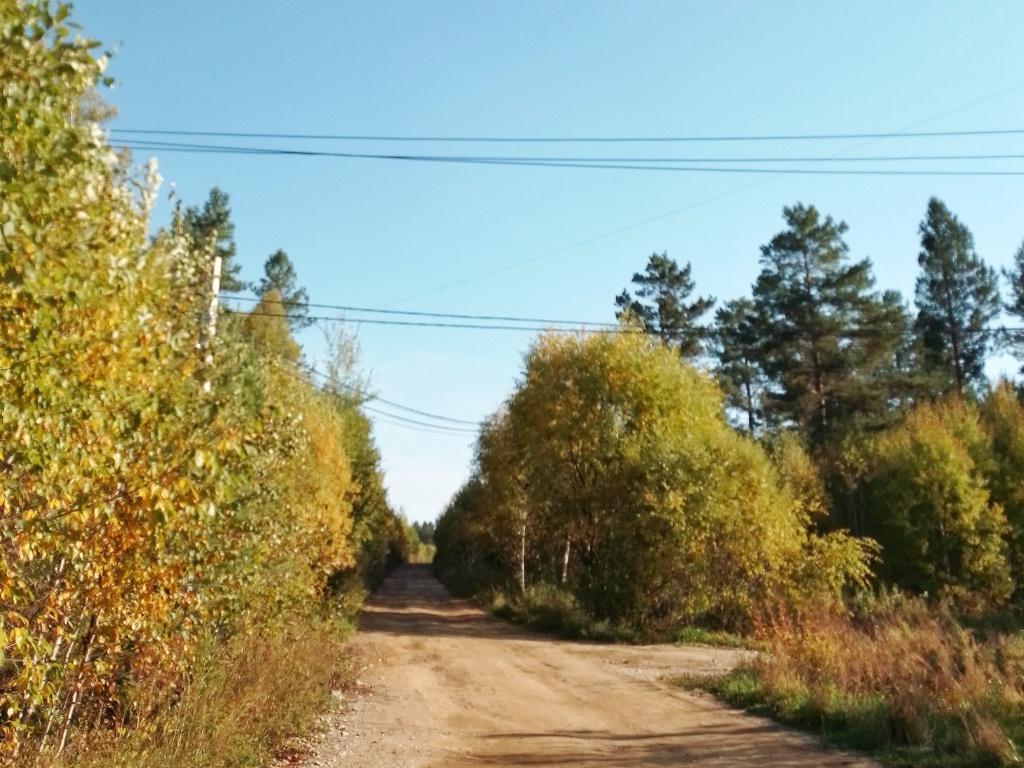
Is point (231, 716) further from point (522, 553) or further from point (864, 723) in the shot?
point (522, 553)

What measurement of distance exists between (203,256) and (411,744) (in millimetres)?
6308

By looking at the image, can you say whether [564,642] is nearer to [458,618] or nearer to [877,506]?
[458,618]

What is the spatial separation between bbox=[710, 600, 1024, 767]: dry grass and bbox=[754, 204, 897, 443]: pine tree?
108 feet

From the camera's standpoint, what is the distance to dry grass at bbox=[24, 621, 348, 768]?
23.4 feet

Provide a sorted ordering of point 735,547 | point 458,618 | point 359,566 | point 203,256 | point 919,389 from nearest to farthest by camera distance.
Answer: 1. point 203,256
2. point 735,547
3. point 458,618
4. point 359,566
5. point 919,389

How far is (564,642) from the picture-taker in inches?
936

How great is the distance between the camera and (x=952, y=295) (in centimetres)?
4981

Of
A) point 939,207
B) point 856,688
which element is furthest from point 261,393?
point 939,207

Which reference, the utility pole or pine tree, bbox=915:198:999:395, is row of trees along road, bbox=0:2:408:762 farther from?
pine tree, bbox=915:198:999:395

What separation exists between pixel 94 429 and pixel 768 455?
1610 inches

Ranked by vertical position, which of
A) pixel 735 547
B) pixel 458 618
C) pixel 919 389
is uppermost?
pixel 919 389

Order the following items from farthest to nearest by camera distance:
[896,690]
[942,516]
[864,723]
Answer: [942,516] → [896,690] → [864,723]

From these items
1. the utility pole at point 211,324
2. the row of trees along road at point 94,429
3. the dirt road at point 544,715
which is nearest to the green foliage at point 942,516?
the dirt road at point 544,715

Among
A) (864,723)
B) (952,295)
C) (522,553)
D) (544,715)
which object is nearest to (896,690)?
(864,723)
